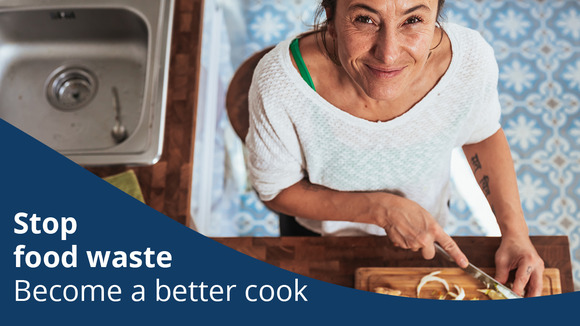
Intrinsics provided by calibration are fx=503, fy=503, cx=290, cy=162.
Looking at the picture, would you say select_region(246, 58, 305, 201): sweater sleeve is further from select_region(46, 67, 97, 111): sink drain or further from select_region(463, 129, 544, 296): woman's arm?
select_region(46, 67, 97, 111): sink drain

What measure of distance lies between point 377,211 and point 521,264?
172mm

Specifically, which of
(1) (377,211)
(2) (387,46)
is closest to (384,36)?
(2) (387,46)

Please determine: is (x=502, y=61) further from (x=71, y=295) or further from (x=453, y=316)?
(x=71, y=295)

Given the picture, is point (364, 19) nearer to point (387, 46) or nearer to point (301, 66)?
point (387, 46)

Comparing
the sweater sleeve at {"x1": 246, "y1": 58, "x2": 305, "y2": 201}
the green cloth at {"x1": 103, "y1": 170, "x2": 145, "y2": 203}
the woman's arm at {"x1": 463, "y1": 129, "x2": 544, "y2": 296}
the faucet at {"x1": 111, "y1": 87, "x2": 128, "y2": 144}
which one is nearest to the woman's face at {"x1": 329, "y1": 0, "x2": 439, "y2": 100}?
the sweater sleeve at {"x1": 246, "y1": 58, "x2": 305, "y2": 201}

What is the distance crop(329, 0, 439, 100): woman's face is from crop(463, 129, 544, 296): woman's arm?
220 millimetres

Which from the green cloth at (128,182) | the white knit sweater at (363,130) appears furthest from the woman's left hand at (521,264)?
the green cloth at (128,182)

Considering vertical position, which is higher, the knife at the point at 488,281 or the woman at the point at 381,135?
the woman at the point at 381,135

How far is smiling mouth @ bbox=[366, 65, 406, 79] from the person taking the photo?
0.44 m

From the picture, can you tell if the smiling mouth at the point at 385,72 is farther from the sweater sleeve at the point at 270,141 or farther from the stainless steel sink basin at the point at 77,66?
the stainless steel sink basin at the point at 77,66

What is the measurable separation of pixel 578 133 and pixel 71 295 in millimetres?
922

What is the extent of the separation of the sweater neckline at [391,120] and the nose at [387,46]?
0.13 metres

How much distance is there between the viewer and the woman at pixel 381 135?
534 millimetres

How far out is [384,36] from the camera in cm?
41
